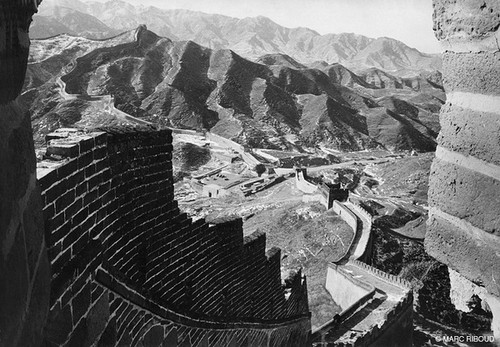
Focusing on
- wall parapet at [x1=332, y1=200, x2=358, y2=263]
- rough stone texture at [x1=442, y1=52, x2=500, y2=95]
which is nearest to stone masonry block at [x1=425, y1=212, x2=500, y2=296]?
rough stone texture at [x1=442, y1=52, x2=500, y2=95]

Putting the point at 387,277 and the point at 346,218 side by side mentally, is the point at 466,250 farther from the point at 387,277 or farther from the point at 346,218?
the point at 346,218

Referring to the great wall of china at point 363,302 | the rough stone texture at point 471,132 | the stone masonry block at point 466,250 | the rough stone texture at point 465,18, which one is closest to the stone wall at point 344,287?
the great wall of china at point 363,302

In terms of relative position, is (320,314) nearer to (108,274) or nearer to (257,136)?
(108,274)

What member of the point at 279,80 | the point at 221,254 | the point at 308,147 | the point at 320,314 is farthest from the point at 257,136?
the point at 221,254

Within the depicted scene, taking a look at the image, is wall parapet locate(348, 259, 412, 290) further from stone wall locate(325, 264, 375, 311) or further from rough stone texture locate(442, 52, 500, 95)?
rough stone texture locate(442, 52, 500, 95)

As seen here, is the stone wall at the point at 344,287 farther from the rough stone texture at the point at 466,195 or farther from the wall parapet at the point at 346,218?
the rough stone texture at the point at 466,195

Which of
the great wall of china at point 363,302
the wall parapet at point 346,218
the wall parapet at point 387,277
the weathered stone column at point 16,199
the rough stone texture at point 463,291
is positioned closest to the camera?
the weathered stone column at point 16,199

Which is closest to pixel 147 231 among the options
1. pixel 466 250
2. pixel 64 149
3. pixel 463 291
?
pixel 64 149
